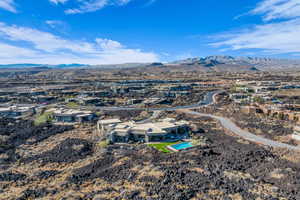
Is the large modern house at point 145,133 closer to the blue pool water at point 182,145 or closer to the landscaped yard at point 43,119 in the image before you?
the blue pool water at point 182,145

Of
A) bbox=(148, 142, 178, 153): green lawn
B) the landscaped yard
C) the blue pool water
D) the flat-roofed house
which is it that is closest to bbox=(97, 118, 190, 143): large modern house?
bbox=(148, 142, 178, 153): green lawn

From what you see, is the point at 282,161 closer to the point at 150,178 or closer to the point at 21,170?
the point at 150,178

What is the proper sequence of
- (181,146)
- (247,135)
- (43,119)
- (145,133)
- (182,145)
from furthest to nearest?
(43,119) → (247,135) → (145,133) → (182,145) → (181,146)

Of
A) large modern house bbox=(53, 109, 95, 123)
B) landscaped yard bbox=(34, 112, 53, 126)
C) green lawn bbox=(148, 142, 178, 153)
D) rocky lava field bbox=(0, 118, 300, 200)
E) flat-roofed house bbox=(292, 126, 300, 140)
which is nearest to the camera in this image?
rocky lava field bbox=(0, 118, 300, 200)

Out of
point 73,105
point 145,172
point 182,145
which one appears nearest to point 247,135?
point 182,145

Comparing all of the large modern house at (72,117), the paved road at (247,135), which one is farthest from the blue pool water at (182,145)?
the large modern house at (72,117)

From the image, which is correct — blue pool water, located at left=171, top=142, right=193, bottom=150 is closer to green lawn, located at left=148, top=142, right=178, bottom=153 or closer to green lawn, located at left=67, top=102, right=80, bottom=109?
green lawn, located at left=148, top=142, right=178, bottom=153

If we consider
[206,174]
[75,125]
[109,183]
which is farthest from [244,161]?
[75,125]

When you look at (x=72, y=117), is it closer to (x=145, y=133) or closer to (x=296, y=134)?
(x=145, y=133)
